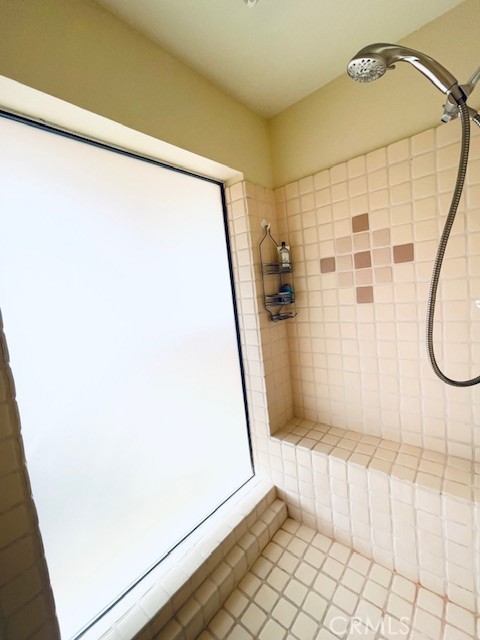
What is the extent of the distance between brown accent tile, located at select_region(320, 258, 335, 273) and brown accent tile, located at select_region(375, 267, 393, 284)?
17 centimetres

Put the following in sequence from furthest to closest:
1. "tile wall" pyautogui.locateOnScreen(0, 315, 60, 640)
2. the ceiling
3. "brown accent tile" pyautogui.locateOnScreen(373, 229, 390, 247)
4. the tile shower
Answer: "brown accent tile" pyautogui.locateOnScreen(373, 229, 390, 247) < the tile shower < the ceiling < "tile wall" pyautogui.locateOnScreen(0, 315, 60, 640)

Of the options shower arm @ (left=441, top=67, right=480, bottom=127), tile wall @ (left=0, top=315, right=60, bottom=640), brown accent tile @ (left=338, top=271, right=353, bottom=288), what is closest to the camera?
tile wall @ (left=0, top=315, right=60, bottom=640)

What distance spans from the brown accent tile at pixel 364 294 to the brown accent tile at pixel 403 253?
140mm

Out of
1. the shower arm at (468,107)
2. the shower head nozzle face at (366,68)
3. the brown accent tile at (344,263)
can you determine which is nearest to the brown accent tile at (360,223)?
the brown accent tile at (344,263)

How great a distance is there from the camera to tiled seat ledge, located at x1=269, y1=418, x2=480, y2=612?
0.78m

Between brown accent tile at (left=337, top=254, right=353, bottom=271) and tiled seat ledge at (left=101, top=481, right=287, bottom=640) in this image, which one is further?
brown accent tile at (left=337, top=254, right=353, bottom=271)

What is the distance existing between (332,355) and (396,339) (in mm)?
265

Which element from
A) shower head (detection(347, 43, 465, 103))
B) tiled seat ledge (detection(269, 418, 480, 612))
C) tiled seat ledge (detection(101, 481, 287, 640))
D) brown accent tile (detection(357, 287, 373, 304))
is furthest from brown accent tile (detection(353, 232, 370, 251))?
tiled seat ledge (detection(101, 481, 287, 640))

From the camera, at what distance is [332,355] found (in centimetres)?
115

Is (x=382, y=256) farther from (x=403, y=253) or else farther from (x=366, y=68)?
(x=366, y=68)

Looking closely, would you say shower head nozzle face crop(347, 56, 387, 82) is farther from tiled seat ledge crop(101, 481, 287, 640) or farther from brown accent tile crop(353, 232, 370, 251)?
tiled seat ledge crop(101, 481, 287, 640)

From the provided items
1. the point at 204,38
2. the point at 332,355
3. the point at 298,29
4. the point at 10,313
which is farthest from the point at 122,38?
the point at 332,355

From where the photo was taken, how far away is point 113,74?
707 mm

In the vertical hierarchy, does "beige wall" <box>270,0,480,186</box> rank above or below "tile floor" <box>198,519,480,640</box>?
above
